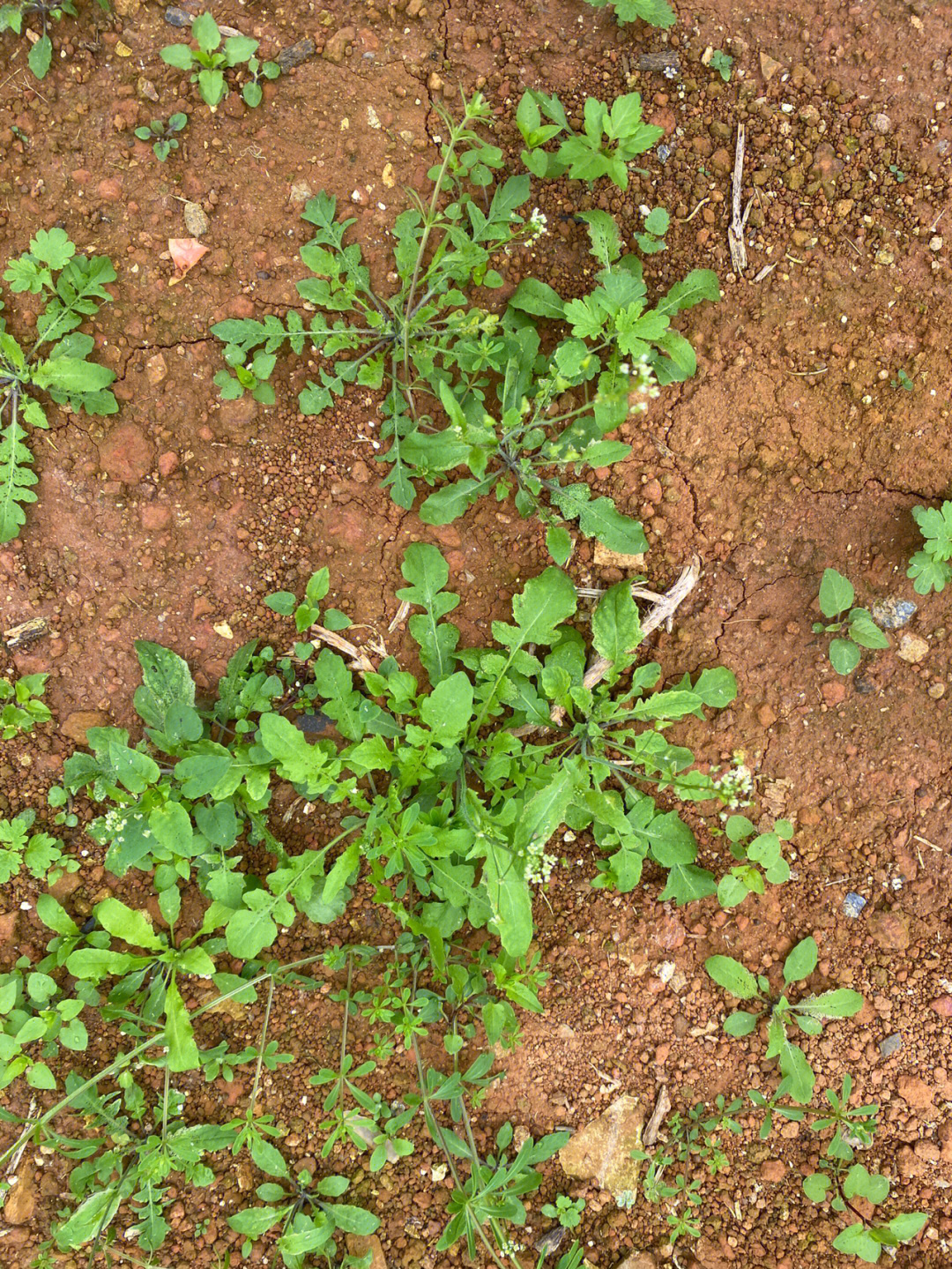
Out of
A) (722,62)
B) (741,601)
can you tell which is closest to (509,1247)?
(741,601)

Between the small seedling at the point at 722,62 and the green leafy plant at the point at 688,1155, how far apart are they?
424 centimetres

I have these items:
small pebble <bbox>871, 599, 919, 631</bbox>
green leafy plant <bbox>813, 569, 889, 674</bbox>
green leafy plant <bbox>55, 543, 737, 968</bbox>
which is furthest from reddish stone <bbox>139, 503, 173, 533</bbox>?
small pebble <bbox>871, 599, 919, 631</bbox>

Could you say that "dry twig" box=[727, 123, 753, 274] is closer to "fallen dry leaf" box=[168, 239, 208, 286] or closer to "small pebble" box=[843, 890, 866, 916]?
"fallen dry leaf" box=[168, 239, 208, 286]

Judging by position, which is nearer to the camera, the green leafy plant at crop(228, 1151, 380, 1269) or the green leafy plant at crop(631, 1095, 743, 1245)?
the green leafy plant at crop(228, 1151, 380, 1269)

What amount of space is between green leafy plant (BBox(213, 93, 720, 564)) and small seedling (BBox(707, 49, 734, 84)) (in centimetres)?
81

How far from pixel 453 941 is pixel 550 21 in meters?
3.76

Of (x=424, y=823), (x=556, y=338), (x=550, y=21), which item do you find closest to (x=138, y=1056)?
(x=424, y=823)

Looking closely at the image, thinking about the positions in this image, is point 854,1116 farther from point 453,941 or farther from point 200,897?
point 200,897

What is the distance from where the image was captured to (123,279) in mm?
3432

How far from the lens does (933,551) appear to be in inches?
136

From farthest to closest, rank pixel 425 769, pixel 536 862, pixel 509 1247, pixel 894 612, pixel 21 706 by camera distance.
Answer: pixel 894 612
pixel 21 706
pixel 509 1247
pixel 425 769
pixel 536 862

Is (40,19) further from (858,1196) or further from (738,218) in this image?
(858,1196)

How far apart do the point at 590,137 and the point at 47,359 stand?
89.7 inches

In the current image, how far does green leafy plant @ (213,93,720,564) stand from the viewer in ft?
10.7
